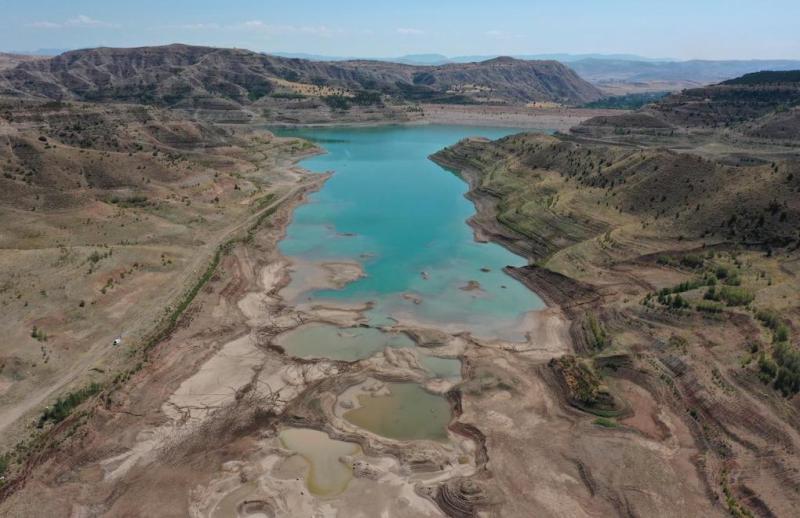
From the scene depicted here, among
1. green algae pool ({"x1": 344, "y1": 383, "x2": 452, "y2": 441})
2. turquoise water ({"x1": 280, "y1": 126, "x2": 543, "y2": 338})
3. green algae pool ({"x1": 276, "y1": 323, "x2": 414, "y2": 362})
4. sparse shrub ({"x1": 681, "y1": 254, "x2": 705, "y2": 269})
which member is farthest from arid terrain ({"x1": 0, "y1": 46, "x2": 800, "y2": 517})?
turquoise water ({"x1": 280, "y1": 126, "x2": 543, "y2": 338})

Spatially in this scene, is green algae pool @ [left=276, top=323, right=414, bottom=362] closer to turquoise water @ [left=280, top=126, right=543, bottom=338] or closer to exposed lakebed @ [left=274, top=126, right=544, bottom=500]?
exposed lakebed @ [left=274, top=126, right=544, bottom=500]

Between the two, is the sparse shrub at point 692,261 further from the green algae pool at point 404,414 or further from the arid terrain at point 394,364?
the green algae pool at point 404,414

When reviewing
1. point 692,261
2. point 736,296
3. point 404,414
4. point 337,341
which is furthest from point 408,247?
point 736,296

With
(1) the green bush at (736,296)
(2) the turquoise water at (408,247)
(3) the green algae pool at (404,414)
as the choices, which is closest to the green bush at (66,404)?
(3) the green algae pool at (404,414)

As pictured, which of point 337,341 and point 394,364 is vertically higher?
point 337,341

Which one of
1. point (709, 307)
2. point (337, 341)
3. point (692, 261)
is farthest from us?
point (692, 261)

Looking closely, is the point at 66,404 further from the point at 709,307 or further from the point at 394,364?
the point at 709,307

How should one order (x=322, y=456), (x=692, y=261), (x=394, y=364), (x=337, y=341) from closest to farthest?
(x=322, y=456) < (x=394, y=364) < (x=337, y=341) < (x=692, y=261)

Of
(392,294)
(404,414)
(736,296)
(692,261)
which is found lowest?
(404,414)
